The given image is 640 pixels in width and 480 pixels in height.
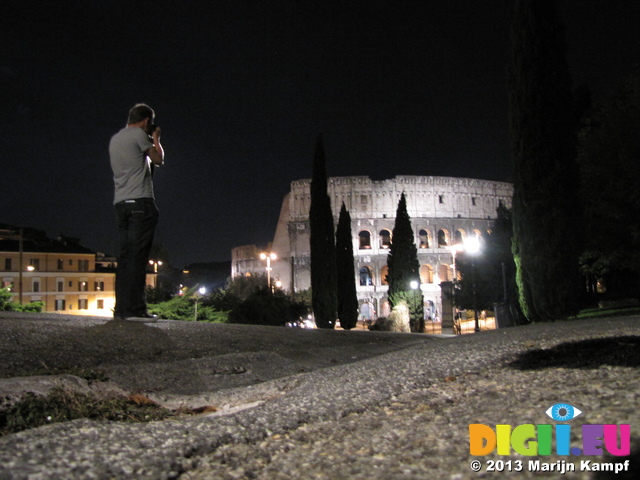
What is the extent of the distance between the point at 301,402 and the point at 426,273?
53638 millimetres

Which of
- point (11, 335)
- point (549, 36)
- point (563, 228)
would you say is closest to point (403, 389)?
point (11, 335)

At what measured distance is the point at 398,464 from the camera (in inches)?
64.9

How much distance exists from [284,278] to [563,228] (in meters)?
43.9

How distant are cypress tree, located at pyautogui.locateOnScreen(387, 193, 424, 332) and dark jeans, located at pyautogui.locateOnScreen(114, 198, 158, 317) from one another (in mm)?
27057

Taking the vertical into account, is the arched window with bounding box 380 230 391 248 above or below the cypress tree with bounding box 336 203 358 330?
above

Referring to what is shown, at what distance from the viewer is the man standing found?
4.64m

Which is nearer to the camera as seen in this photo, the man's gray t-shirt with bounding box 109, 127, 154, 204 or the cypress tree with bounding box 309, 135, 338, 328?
the man's gray t-shirt with bounding box 109, 127, 154, 204

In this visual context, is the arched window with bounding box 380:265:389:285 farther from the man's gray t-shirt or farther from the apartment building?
the man's gray t-shirt

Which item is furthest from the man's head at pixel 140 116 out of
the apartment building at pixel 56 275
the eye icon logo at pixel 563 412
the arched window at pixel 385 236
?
the arched window at pixel 385 236

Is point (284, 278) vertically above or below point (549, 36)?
below

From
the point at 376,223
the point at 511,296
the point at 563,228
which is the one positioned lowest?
the point at 511,296

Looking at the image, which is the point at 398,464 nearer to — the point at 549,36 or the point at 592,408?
the point at 592,408

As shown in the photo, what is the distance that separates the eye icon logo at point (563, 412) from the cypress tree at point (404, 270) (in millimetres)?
29173

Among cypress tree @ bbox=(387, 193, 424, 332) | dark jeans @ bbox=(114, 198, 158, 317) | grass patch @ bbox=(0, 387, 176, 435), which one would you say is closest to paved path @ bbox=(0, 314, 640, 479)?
grass patch @ bbox=(0, 387, 176, 435)
